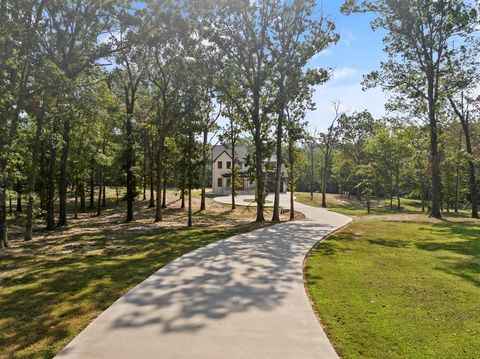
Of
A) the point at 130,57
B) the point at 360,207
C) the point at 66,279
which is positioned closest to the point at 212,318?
the point at 66,279

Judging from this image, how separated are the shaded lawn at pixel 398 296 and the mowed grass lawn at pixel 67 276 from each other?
15.4 feet

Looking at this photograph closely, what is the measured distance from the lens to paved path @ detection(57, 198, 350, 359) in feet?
17.8

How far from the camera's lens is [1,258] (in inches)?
539

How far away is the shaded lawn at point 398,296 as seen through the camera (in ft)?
19.3

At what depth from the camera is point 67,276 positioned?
1038 centimetres

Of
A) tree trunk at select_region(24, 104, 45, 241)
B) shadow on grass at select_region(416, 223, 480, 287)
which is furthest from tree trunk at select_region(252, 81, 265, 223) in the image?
tree trunk at select_region(24, 104, 45, 241)

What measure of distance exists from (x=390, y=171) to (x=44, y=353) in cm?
5098

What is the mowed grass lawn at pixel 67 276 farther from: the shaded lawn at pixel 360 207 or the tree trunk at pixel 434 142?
the shaded lawn at pixel 360 207

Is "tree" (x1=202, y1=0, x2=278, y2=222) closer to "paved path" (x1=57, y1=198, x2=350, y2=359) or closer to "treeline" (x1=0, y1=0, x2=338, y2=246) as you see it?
"treeline" (x1=0, y1=0, x2=338, y2=246)

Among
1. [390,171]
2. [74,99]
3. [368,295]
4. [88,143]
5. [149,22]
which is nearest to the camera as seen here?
[368,295]

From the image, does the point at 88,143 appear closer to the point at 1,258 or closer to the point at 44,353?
the point at 1,258

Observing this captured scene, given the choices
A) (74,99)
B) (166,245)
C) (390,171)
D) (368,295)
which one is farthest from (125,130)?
(390,171)

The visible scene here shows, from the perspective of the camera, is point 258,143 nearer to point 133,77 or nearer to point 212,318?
point 133,77

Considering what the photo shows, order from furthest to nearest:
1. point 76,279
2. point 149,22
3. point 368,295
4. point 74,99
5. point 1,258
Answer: point 149,22 → point 74,99 → point 1,258 → point 76,279 → point 368,295
